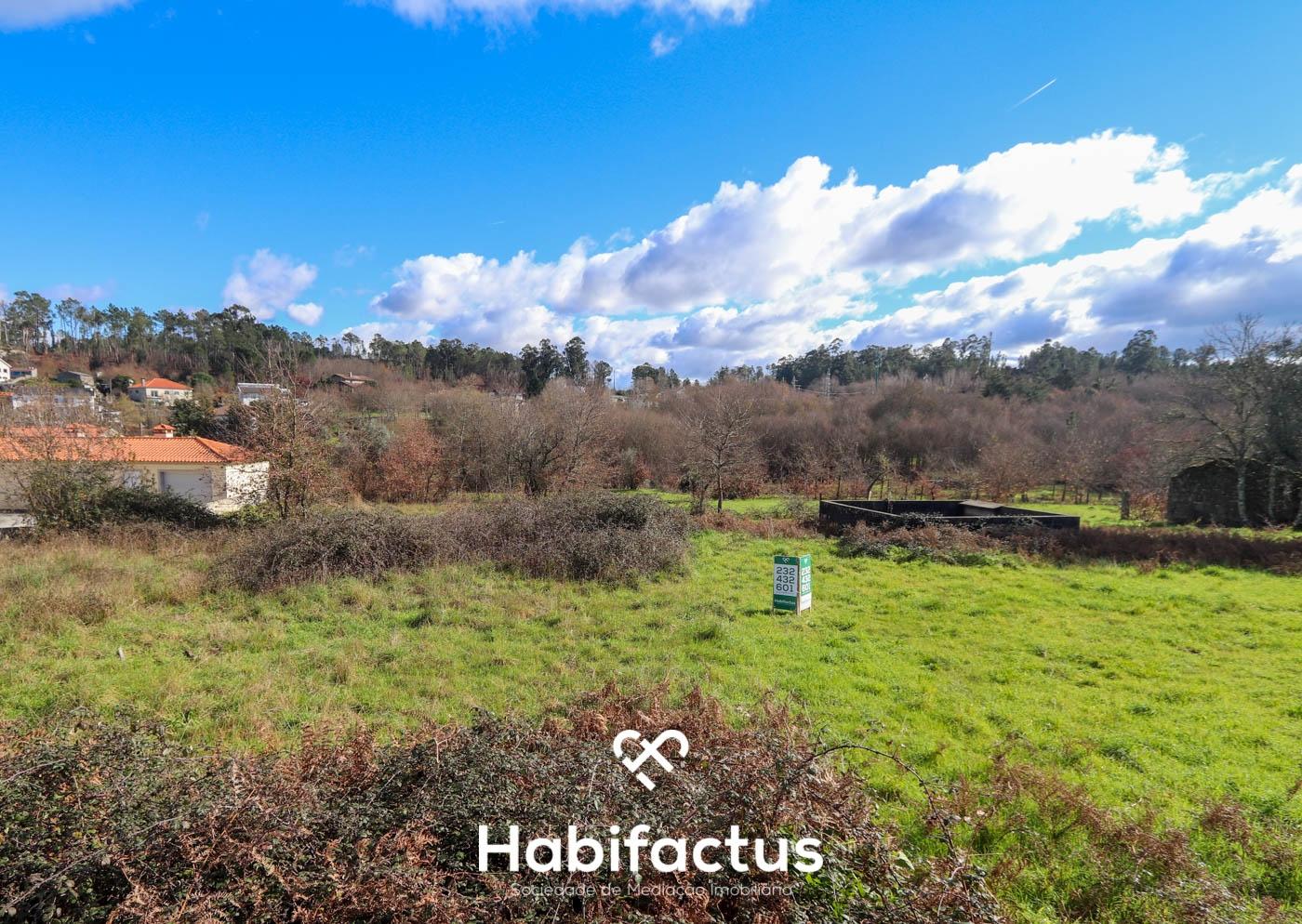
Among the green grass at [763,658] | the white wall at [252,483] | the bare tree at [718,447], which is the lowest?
the green grass at [763,658]

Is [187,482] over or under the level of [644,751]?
over

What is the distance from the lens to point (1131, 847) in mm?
2783

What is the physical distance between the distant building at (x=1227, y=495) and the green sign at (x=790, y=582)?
17.4 meters

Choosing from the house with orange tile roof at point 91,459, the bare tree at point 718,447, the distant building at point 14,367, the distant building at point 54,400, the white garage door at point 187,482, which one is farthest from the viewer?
the distant building at point 14,367

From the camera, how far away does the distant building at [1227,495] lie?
15828mm

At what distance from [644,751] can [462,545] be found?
28.4ft

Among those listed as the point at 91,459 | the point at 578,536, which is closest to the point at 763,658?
the point at 578,536

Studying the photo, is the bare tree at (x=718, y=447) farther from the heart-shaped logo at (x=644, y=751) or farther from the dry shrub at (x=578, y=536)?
the heart-shaped logo at (x=644, y=751)

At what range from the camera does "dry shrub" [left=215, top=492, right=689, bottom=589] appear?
9.17 metres

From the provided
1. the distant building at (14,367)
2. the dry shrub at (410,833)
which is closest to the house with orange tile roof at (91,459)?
the dry shrub at (410,833)

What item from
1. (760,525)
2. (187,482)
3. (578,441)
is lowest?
(760,525)

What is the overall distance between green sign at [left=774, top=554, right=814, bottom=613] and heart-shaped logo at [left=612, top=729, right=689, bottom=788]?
485cm

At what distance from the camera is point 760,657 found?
6.14 metres

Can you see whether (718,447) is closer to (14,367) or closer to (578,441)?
(578,441)
